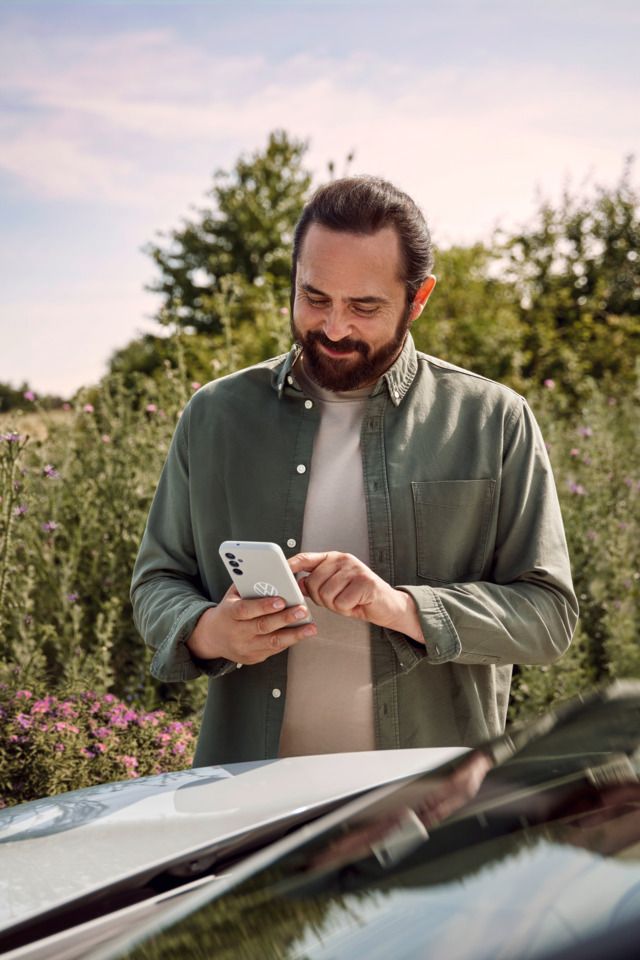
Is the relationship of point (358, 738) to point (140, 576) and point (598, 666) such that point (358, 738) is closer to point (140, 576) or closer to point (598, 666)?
point (140, 576)

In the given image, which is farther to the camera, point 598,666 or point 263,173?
point 263,173

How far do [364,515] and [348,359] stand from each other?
34cm

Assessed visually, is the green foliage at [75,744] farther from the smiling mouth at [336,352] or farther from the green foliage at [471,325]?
the green foliage at [471,325]

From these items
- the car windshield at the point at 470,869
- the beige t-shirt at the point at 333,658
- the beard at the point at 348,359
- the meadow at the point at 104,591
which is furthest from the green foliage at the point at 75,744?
the car windshield at the point at 470,869

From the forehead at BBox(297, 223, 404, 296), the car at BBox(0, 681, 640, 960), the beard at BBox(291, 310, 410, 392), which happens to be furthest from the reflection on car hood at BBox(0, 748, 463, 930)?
the forehead at BBox(297, 223, 404, 296)

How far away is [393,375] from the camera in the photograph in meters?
2.38

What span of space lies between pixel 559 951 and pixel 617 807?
0.22 metres

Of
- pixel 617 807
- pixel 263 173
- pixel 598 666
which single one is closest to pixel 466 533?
pixel 617 807

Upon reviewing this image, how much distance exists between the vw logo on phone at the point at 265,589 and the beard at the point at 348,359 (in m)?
0.55

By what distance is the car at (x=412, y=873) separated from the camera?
0.93 m

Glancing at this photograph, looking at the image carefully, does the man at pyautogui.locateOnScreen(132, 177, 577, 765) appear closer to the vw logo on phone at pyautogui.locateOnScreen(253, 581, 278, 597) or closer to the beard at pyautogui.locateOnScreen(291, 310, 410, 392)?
the beard at pyautogui.locateOnScreen(291, 310, 410, 392)

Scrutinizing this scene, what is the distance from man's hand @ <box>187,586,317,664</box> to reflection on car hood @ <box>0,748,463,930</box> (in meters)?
0.23

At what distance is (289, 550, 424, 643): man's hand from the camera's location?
199cm

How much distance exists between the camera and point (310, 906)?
1.05 metres
